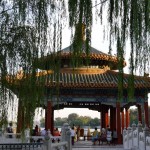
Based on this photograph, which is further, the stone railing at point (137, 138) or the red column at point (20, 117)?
the stone railing at point (137, 138)

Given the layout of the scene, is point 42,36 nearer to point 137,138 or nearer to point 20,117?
point 20,117

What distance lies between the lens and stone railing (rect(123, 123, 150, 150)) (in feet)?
36.5

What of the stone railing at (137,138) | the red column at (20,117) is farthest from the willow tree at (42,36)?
the stone railing at (137,138)

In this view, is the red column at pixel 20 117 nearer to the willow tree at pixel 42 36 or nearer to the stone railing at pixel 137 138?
the willow tree at pixel 42 36

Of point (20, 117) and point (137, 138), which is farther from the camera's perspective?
point (137, 138)

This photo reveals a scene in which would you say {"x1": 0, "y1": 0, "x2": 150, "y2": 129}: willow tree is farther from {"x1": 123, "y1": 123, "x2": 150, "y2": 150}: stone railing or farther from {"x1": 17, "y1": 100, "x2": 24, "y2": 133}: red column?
{"x1": 123, "y1": 123, "x2": 150, "y2": 150}: stone railing

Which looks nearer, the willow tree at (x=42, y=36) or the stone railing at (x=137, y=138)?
the willow tree at (x=42, y=36)

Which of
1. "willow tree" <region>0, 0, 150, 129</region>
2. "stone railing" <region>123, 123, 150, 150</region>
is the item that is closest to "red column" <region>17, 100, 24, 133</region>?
"willow tree" <region>0, 0, 150, 129</region>

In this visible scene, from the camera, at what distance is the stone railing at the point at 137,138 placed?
36.5ft

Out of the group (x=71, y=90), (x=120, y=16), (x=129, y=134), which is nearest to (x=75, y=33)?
(x=120, y=16)

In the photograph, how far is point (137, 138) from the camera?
41.7 ft

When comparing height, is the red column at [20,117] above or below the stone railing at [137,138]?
above

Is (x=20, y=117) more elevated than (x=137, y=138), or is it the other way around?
(x=20, y=117)

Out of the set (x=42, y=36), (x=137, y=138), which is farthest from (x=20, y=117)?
(x=137, y=138)
